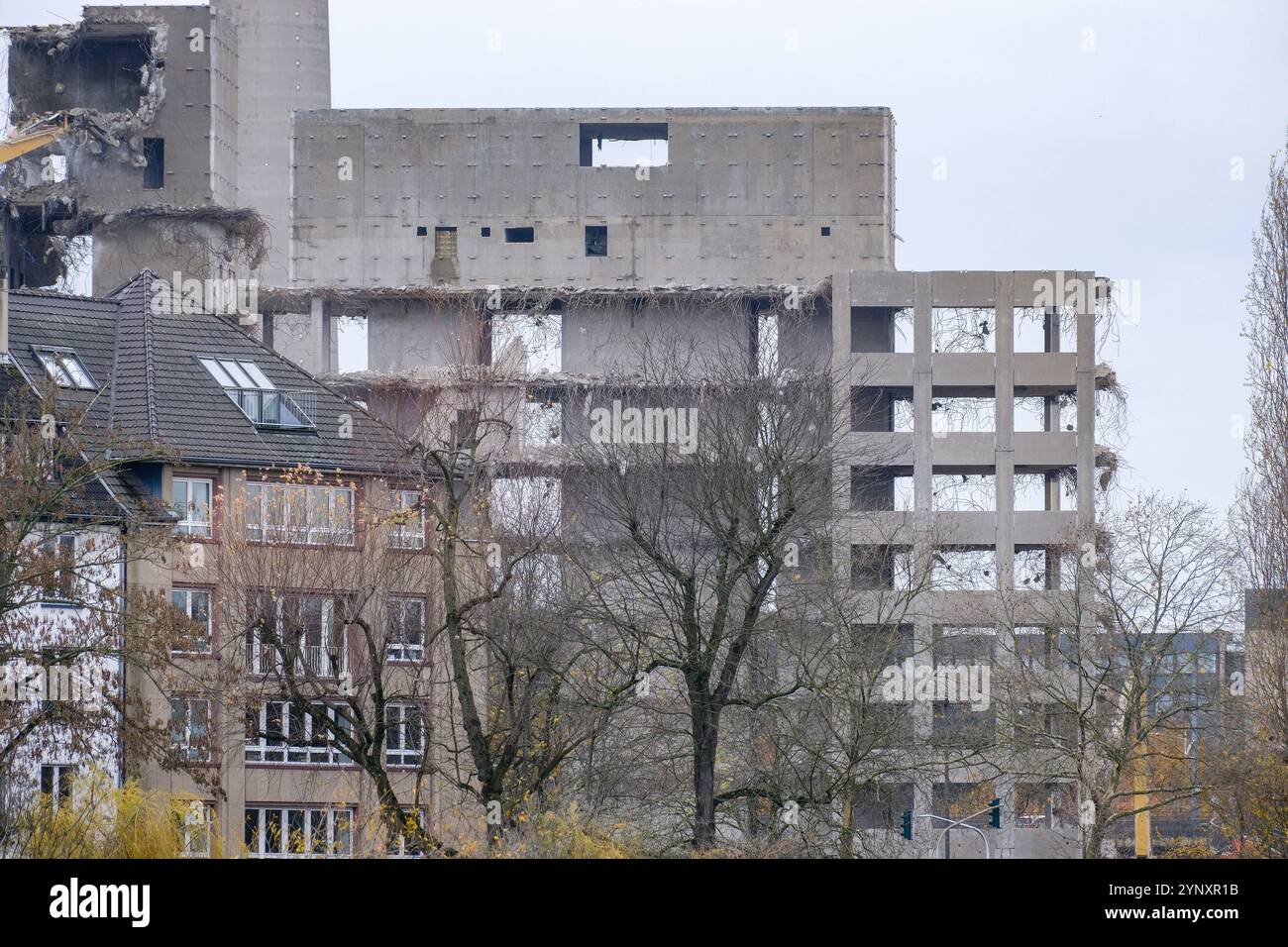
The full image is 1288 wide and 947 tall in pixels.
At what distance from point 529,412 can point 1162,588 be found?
100 feet

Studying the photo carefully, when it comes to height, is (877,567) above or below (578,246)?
below

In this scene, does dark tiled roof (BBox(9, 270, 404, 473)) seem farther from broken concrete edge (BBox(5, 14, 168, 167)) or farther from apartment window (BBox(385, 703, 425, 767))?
broken concrete edge (BBox(5, 14, 168, 167))

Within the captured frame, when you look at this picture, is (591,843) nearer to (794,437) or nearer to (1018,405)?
(794,437)

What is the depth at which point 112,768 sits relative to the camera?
45.8 meters

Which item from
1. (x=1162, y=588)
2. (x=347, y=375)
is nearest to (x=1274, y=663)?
(x=1162, y=588)

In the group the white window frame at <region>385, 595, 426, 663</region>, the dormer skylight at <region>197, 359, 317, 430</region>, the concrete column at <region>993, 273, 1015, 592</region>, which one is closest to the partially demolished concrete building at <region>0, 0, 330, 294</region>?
the dormer skylight at <region>197, 359, 317, 430</region>

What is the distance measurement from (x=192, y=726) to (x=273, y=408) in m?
11.8

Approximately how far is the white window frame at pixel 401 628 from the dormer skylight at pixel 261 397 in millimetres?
7566

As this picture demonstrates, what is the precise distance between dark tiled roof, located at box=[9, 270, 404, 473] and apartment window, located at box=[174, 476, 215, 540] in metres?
0.63

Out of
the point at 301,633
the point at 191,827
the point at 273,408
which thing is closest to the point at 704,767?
the point at 191,827

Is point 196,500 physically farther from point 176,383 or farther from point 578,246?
point 578,246

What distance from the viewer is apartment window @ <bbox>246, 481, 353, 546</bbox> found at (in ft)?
168

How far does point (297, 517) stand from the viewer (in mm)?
51469

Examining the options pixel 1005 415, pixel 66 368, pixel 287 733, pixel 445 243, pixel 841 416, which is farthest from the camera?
pixel 445 243
